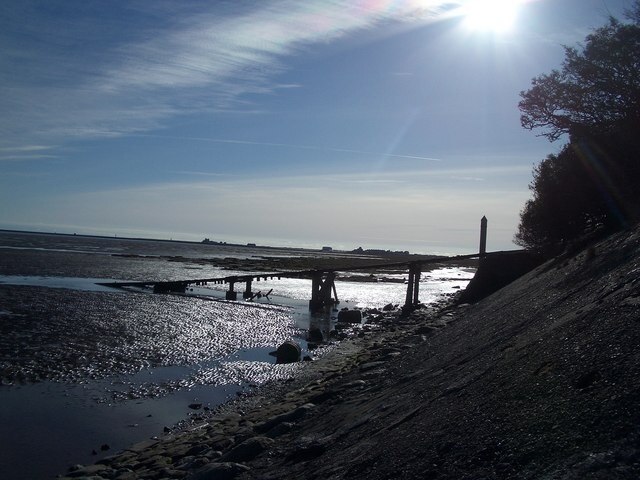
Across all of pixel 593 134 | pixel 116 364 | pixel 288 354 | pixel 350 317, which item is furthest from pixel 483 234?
pixel 116 364

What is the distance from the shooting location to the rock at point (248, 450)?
7.73 m

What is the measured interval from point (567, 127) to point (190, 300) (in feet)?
67.9

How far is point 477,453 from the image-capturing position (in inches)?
202

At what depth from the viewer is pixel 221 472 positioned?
7.16 meters

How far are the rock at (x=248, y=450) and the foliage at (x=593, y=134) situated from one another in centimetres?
1128

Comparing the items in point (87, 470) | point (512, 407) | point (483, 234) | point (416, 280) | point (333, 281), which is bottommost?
point (87, 470)

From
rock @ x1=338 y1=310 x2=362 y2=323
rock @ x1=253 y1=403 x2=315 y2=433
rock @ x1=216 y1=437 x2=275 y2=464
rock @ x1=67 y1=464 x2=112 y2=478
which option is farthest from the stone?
rock @ x1=338 y1=310 x2=362 y2=323

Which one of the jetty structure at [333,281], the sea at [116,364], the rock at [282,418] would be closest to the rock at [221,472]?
the rock at [282,418]

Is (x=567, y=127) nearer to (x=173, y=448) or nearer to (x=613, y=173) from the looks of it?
(x=613, y=173)

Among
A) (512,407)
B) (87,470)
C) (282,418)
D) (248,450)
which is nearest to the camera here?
(512,407)

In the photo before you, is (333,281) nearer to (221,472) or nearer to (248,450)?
(248,450)

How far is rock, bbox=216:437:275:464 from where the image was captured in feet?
25.3

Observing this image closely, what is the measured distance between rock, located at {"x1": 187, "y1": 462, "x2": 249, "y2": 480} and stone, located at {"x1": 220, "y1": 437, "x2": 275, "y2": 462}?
39cm

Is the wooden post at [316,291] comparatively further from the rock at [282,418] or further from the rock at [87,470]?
the rock at [87,470]
